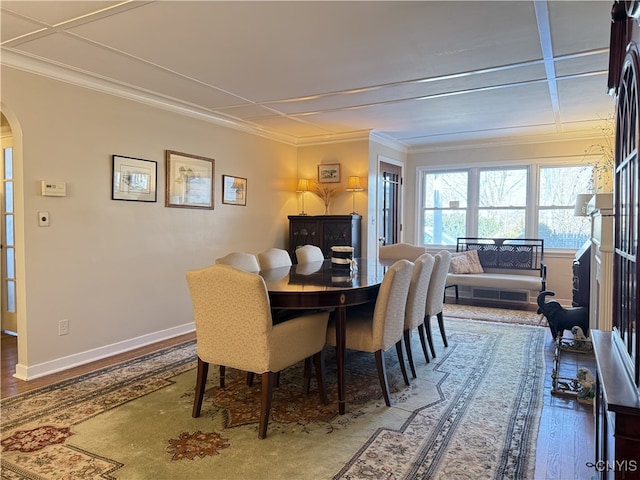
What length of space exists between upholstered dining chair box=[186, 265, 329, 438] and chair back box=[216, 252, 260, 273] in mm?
854

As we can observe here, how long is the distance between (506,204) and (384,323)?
4.60 m

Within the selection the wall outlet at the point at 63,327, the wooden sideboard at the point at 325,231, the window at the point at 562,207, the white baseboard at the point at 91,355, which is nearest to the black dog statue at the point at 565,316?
the wooden sideboard at the point at 325,231

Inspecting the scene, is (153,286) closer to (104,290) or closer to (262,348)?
(104,290)

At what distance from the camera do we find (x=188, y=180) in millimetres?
4457

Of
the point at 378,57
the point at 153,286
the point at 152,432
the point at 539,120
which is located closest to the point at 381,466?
the point at 152,432

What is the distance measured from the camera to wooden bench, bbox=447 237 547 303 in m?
5.66

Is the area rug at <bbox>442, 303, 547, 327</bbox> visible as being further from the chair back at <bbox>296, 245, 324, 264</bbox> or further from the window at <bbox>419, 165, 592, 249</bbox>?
the chair back at <bbox>296, 245, 324, 264</bbox>

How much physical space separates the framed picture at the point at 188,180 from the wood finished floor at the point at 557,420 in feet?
5.12

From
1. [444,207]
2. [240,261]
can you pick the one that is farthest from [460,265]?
[240,261]

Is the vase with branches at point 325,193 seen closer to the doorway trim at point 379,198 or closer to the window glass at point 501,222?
the doorway trim at point 379,198

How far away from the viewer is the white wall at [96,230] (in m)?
3.16

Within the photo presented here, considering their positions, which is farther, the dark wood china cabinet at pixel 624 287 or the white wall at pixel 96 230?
the white wall at pixel 96 230

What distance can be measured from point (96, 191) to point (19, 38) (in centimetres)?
124

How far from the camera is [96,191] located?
141 inches
